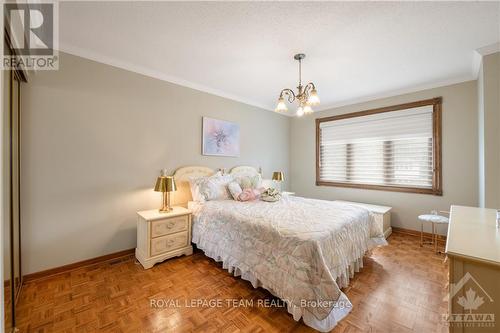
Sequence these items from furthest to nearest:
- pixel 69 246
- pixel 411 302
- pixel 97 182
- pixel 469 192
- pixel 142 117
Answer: pixel 469 192 → pixel 142 117 → pixel 97 182 → pixel 69 246 → pixel 411 302

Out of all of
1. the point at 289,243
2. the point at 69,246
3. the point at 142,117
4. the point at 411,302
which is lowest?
the point at 411,302

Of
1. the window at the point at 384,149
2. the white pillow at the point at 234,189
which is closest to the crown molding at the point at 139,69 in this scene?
the white pillow at the point at 234,189

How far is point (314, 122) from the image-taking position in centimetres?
484

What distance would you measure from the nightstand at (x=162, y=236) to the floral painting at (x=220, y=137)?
1.28 metres

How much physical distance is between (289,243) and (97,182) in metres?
2.42

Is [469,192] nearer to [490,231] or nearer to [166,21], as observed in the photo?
[490,231]

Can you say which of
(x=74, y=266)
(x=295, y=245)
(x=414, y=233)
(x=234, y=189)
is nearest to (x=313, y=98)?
(x=295, y=245)

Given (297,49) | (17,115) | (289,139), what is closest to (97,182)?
(17,115)

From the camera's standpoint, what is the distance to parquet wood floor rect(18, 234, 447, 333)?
1.58 metres

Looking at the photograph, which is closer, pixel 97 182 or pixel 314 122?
pixel 97 182

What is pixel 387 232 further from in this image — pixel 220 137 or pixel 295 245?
pixel 220 137

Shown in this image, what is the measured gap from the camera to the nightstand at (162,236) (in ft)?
8.04

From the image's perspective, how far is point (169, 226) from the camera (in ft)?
8.58

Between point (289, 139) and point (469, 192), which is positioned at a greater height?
point (289, 139)
